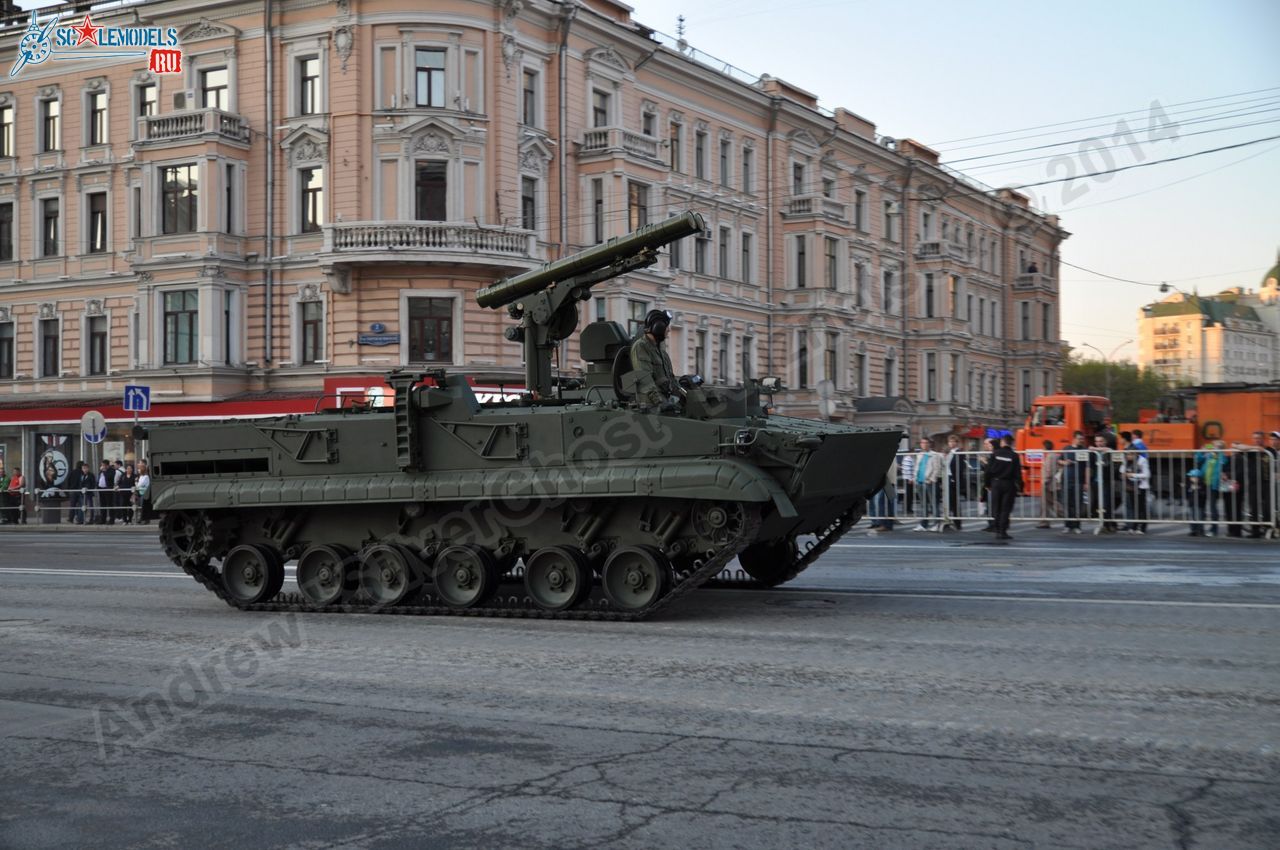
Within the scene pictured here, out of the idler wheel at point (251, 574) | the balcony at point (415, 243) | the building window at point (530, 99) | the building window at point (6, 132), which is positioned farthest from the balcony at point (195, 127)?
the idler wheel at point (251, 574)

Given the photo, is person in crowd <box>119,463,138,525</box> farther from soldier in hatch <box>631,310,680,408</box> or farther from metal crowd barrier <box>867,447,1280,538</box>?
soldier in hatch <box>631,310,680,408</box>

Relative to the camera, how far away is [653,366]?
11.4 metres

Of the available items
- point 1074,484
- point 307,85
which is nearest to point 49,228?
point 307,85

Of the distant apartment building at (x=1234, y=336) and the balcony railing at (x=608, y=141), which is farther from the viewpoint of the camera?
the distant apartment building at (x=1234, y=336)

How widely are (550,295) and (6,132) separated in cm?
3590

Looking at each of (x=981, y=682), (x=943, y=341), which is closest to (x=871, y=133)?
(x=943, y=341)

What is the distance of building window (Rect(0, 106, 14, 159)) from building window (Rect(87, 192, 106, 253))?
3949 mm

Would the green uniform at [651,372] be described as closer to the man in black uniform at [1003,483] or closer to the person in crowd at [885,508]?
the man in black uniform at [1003,483]

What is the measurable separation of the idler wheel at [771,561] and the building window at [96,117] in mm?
33278

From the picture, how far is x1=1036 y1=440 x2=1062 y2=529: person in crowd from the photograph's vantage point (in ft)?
76.0

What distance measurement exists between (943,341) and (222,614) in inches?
2010

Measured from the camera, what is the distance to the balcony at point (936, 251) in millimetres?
60344

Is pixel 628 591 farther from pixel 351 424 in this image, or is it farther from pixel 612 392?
pixel 351 424

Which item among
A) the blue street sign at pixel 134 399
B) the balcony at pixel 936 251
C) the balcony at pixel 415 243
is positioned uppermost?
the balcony at pixel 936 251
